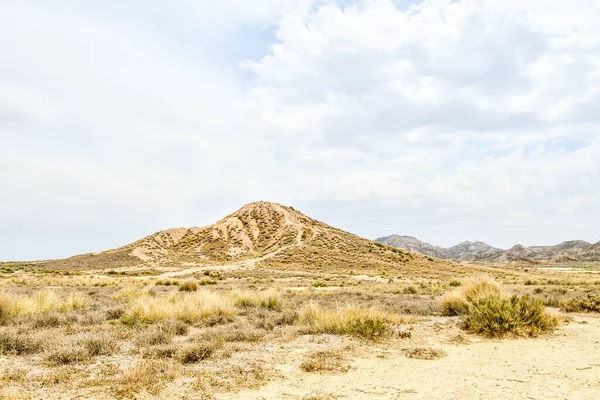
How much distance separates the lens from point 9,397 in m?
5.57

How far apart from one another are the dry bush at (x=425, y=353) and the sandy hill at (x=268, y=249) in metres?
46.7

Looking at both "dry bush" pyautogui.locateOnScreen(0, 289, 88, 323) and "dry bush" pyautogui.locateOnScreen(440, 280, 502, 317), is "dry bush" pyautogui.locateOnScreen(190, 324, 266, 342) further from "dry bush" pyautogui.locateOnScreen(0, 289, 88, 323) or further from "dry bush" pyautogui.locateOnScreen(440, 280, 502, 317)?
"dry bush" pyautogui.locateOnScreen(440, 280, 502, 317)

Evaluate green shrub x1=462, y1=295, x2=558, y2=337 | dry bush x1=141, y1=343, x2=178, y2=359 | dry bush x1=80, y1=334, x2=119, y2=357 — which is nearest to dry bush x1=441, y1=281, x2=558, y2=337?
green shrub x1=462, y1=295, x2=558, y2=337

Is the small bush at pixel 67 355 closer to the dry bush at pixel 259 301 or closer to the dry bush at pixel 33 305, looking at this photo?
the dry bush at pixel 33 305

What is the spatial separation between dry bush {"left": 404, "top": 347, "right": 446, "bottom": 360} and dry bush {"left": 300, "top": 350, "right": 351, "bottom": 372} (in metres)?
1.53

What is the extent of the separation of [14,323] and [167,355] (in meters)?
6.27

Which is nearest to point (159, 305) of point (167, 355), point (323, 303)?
point (167, 355)

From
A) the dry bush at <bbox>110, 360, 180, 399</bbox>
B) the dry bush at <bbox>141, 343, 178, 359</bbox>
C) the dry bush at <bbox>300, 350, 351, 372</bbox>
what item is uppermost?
the dry bush at <bbox>141, 343, 178, 359</bbox>

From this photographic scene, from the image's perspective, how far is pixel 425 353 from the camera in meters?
8.45

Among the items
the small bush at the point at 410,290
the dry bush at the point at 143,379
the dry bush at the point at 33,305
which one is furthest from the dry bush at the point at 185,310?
the small bush at the point at 410,290

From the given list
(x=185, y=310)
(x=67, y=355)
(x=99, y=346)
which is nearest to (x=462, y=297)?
(x=185, y=310)

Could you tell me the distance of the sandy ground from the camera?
6.05 m

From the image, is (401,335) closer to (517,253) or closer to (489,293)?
(489,293)

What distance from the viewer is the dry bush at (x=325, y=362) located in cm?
728
